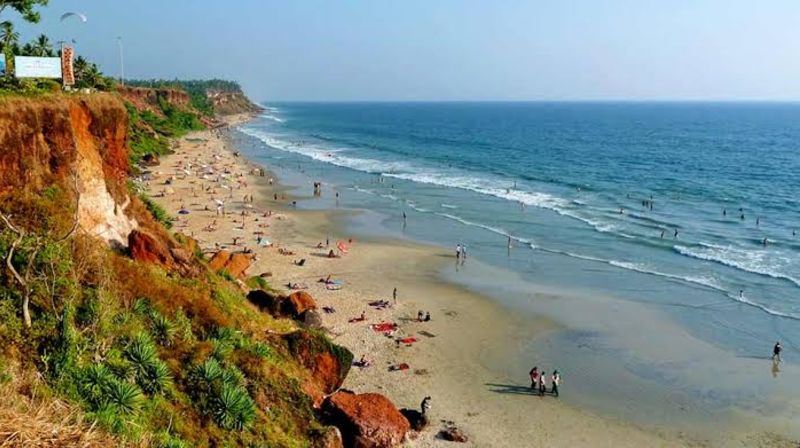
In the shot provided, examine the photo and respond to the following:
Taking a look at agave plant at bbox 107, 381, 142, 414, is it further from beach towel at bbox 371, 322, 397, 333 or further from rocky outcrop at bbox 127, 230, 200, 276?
beach towel at bbox 371, 322, 397, 333

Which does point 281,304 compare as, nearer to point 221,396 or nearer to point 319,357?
point 319,357

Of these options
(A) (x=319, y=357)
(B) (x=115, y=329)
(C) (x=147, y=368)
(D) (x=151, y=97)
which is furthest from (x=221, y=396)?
(D) (x=151, y=97)

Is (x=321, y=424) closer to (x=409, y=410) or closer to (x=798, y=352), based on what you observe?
(x=409, y=410)

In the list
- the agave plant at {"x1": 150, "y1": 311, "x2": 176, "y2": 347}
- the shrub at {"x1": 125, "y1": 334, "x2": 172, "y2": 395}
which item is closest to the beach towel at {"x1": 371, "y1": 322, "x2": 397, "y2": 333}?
the agave plant at {"x1": 150, "y1": 311, "x2": 176, "y2": 347}

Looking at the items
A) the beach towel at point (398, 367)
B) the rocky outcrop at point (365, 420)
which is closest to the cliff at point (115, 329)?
the rocky outcrop at point (365, 420)

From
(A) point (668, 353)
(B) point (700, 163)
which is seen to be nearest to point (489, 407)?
(A) point (668, 353)
